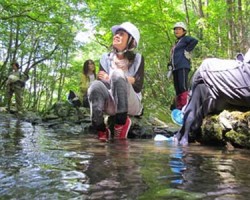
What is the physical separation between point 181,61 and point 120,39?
2939mm

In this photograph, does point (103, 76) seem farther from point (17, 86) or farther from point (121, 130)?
point (17, 86)

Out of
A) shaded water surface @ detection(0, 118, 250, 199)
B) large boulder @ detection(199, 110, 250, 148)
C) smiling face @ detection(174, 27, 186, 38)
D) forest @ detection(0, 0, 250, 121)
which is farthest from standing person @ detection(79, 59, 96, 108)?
shaded water surface @ detection(0, 118, 250, 199)

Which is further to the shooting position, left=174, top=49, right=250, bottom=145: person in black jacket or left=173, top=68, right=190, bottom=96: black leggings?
left=173, top=68, right=190, bottom=96: black leggings

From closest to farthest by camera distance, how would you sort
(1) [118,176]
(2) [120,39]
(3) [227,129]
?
(1) [118,176], (3) [227,129], (2) [120,39]

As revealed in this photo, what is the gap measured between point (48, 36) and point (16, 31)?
6.17 ft

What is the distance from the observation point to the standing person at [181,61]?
673 cm

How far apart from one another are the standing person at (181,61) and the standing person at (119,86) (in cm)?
253

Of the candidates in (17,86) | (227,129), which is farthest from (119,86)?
(17,86)

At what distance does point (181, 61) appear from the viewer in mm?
6914

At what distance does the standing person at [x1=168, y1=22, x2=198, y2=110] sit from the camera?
22.1 feet

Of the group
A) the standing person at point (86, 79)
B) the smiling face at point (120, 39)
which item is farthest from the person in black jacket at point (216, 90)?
the standing person at point (86, 79)

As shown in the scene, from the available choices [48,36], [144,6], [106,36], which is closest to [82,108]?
[144,6]

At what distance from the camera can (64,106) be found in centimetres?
932

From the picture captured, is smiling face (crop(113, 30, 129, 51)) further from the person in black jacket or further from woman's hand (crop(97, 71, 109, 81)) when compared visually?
the person in black jacket
